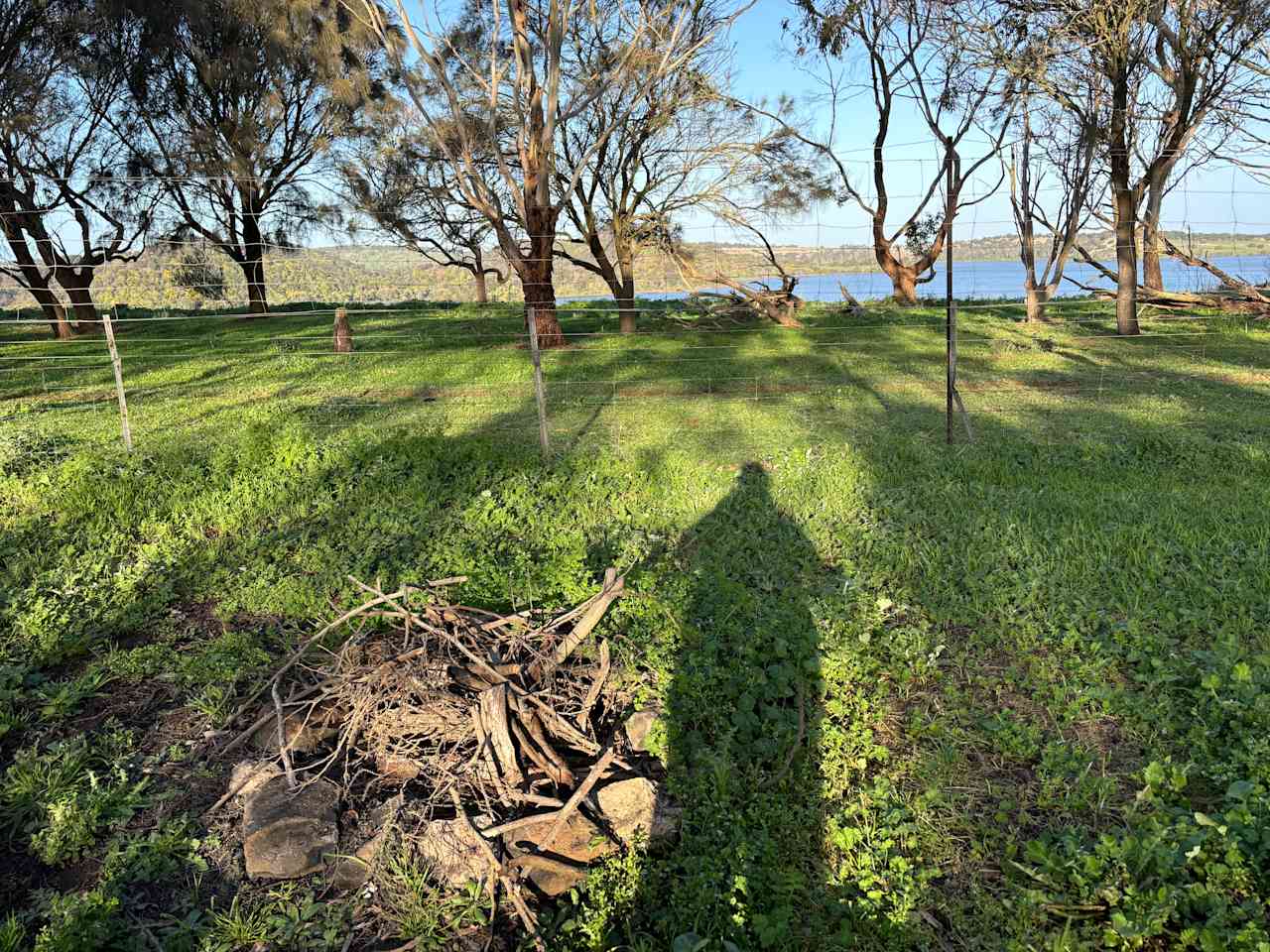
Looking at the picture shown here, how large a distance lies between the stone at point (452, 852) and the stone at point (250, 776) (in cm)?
69

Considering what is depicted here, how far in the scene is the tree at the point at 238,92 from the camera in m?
18.5

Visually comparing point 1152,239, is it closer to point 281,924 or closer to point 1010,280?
point 1010,280

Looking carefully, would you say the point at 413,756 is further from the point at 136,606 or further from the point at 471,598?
the point at 136,606

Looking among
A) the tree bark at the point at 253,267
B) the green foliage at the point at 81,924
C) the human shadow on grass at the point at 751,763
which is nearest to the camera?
the green foliage at the point at 81,924

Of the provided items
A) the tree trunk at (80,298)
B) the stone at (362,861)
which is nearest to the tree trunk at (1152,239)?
the stone at (362,861)

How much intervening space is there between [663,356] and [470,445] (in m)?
5.88

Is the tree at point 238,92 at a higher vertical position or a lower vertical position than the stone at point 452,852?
higher

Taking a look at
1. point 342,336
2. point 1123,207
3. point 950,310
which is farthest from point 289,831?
point 1123,207

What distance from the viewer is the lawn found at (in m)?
2.41

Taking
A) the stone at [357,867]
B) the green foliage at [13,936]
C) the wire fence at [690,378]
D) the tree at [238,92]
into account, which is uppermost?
the tree at [238,92]

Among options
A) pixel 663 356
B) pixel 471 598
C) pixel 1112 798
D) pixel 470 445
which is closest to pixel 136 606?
pixel 471 598

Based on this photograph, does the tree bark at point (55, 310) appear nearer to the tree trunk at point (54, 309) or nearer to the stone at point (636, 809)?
the tree trunk at point (54, 309)

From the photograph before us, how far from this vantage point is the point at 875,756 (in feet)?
9.82

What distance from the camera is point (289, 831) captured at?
2.67 meters
